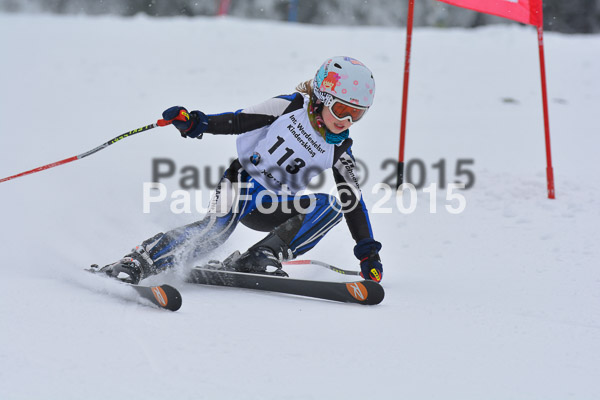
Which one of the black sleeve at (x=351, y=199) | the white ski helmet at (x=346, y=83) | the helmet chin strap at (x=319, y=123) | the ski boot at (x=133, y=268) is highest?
the white ski helmet at (x=346, y=83)

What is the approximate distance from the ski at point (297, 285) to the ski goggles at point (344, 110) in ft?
3.04

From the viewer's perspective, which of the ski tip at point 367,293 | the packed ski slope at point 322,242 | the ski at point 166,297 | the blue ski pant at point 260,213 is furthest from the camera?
the blue ski pant at point 260,213

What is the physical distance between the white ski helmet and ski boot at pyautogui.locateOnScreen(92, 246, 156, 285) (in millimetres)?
1310

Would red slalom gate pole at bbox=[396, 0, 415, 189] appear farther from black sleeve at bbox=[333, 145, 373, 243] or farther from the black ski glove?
the black ski glove

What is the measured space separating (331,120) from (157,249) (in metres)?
1.20

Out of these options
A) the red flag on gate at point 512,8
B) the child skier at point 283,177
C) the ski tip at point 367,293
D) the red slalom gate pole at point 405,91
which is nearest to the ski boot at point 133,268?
the child skier at point 283,177

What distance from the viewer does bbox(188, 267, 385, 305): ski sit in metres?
3.33

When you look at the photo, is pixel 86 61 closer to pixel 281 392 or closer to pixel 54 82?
pixel 54 82

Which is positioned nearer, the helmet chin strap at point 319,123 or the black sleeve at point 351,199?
the helmet chin strap at point 319,123

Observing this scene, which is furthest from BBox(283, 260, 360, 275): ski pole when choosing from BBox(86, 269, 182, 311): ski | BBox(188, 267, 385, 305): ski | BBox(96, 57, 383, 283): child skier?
BBox(86, 269, 182, 311): ski

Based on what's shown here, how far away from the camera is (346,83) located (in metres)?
3.53

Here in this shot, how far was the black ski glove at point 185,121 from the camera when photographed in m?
3.48

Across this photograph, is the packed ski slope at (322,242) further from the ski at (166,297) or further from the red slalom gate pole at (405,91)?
the red slalom gate pole at (405,91)

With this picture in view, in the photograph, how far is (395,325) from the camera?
2.96 m
